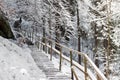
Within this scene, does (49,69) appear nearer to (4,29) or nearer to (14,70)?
(14,70)

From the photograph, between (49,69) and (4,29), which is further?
(4,29)

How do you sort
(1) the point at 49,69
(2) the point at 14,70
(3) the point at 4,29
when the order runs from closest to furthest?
1. (2) the point at 14,70
2. (1) the point at 49,69
3. (3) the point at 4,29

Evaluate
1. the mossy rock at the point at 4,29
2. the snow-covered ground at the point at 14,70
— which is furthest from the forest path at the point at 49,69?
the mossy rock at the point at 4,29

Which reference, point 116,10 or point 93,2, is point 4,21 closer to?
point 116,10

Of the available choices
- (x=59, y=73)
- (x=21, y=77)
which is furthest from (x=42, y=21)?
(x=21, y=77)

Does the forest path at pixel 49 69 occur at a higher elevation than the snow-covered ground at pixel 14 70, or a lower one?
lower

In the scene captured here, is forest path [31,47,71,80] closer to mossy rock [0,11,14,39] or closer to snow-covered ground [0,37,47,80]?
snow-covered ground [0,37,47,80]

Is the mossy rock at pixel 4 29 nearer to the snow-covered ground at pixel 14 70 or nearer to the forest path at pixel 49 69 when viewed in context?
the forest path at pixel 49 69

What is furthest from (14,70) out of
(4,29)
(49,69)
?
(4,29)

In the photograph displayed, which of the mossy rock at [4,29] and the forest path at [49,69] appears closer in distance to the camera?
the forest path at [49,69]

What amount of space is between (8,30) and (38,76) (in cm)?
774

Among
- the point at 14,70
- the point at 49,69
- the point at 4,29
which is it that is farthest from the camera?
the point at 4,29

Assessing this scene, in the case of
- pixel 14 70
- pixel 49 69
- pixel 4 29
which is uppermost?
pixel 14 70

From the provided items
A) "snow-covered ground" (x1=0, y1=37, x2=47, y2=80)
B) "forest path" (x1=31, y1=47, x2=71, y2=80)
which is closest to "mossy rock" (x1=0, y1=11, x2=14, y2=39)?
"forest path" (x1=31, y1=47, x2=71, y2=80)
